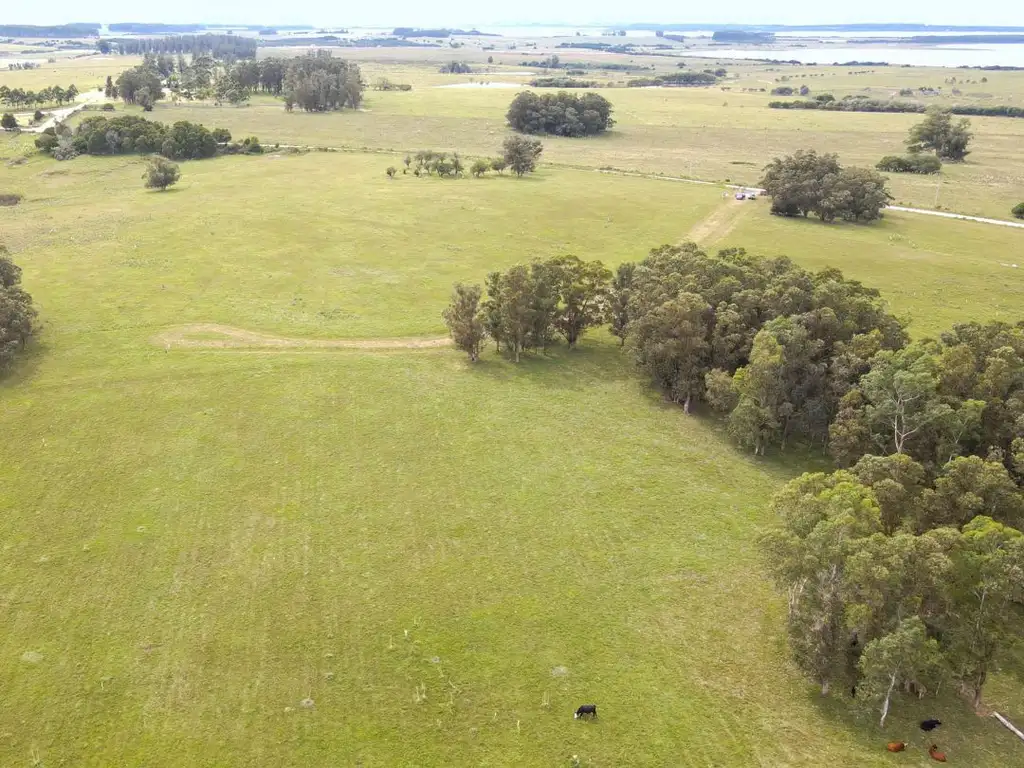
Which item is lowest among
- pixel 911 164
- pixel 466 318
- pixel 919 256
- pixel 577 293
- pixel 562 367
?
pixel 562 367

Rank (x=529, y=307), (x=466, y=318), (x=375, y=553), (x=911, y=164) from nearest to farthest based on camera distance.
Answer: (x=375, y=553) → (x=466, y=318) → (x=529, y=307) → (x=911, y=164)

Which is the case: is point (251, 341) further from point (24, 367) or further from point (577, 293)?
point (577, 293)

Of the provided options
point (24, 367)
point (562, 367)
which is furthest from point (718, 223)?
point (24, 367)

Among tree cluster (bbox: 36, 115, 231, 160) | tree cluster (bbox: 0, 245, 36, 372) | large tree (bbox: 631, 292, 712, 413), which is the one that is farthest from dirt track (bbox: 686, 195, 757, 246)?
tree cluster (bbox: 36, 115, 231, 160)

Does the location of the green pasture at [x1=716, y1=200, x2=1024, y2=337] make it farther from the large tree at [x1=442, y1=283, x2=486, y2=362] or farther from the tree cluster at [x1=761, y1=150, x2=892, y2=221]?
the large tree at [x1=442, y1=283, x2=486, y2=362]

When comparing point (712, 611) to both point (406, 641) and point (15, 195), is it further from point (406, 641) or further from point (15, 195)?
point (15, 195)
